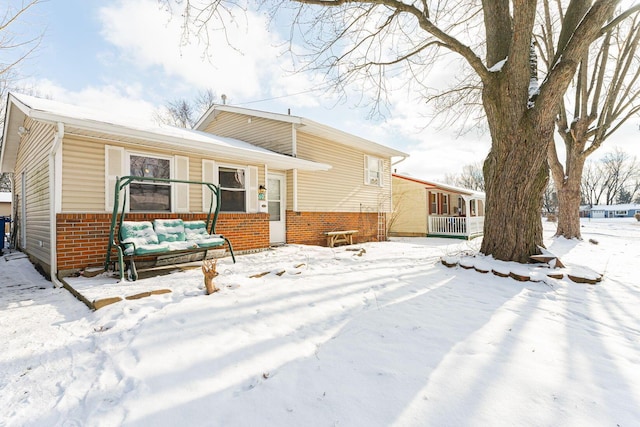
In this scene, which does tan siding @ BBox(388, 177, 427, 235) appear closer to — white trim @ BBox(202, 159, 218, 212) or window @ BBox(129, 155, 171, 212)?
white trim @ BBox(202, 159, 218, 212)

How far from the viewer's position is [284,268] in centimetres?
497

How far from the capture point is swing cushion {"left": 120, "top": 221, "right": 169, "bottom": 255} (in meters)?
4.41

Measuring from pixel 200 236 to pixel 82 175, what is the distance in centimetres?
229

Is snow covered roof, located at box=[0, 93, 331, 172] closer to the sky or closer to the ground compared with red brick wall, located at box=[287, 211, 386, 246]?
closer to the sky

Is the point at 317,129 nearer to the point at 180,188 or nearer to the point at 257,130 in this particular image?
the point at 257,130

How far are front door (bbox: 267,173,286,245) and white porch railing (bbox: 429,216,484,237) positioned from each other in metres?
8.98

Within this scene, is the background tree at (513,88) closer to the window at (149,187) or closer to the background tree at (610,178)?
the window at (149,187)

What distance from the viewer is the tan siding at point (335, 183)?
9.41 metres

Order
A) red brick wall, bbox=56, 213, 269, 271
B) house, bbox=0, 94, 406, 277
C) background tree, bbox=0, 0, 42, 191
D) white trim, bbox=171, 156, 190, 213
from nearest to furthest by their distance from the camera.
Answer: red brick wall, bbox=56, 213, 269, 271 < house, bbox=0, 94, 406, 277 < white trim, bbox=171, 156, 190, 213 < background tree, bbox=0, 0, 42, 191

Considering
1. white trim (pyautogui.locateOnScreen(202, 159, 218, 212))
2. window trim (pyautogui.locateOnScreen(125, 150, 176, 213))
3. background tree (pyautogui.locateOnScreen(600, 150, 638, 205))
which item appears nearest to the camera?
window trim (pyautogui.locateOnScreen(125, 150, 176, 213))

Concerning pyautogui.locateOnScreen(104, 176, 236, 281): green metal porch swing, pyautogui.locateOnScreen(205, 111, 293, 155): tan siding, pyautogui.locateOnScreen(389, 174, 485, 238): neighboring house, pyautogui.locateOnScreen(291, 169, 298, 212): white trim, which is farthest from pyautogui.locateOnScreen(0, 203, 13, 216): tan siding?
pyautogui.locateOnScreen(389, 174, 485, 238): neighboring house

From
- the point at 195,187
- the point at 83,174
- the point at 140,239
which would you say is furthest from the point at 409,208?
the point at 83,174

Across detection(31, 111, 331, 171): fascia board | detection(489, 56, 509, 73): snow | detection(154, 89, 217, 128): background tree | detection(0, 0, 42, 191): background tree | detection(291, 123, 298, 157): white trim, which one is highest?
detection(154, 89, 217, 128): background tree

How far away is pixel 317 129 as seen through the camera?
30.4 ft
